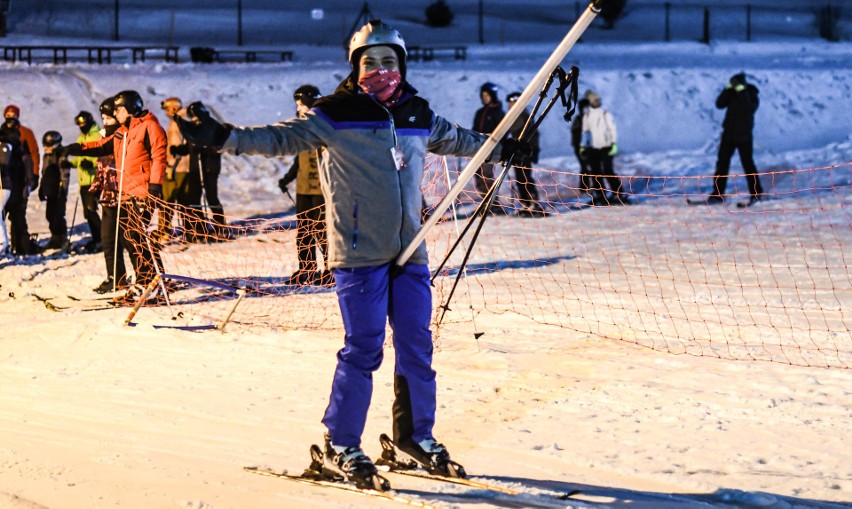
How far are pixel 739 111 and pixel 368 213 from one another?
11367 mm

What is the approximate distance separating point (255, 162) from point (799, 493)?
15660 mm

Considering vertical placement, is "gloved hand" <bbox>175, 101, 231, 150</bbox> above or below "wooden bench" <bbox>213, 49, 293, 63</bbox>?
below

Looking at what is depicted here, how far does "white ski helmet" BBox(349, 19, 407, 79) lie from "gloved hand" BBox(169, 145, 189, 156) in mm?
7650

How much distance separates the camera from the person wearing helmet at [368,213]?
16.0 ft

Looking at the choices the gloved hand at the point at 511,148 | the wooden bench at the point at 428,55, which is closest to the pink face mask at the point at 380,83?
the gloved hand at the point at 511,148

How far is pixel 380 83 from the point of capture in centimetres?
495

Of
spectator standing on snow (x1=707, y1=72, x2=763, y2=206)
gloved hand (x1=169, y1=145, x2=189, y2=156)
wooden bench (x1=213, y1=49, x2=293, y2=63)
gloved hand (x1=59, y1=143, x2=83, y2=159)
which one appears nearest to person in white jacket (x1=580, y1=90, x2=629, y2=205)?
spectator standing on snow (x1=707, y1=72, x2=763, y2=206)

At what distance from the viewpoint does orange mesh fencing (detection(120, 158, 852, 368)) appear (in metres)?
8.50

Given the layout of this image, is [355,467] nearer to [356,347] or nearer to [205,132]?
[356,347]

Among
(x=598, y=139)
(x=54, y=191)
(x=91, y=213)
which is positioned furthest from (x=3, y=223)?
(x=598, y=139)

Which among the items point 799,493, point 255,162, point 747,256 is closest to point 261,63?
point 255,162

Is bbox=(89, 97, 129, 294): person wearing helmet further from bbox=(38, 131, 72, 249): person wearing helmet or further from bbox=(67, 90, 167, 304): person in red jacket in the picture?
bbox=(38, 131, 72, 249): person wearing helmet

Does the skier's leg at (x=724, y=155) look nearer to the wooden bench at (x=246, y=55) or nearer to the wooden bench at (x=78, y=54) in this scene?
the wooden bench at (x=246, y=55)

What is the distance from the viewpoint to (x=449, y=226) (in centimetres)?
1389
